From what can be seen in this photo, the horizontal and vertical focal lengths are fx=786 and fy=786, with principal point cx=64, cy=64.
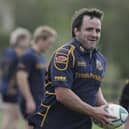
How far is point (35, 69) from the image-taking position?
40.7 ft

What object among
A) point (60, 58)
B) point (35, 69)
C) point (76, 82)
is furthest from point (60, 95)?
point (35, 69)

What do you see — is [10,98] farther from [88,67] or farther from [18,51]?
[88,67]

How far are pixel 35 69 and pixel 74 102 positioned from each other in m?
Result: 4.27

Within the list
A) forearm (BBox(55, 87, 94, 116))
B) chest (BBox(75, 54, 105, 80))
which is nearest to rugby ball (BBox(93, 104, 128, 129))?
forearm (BBox(55, 87, 94, 116))

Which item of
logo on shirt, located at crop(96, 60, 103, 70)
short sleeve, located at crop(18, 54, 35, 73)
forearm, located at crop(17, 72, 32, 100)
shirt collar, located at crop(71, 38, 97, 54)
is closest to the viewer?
shirt collar, located at crop(71, 38, 97, 54)

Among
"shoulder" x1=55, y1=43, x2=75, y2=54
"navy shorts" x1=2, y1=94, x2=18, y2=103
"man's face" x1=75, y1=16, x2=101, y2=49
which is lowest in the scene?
"navy shorts" x1=2, y1=94, x2=18, y2=103

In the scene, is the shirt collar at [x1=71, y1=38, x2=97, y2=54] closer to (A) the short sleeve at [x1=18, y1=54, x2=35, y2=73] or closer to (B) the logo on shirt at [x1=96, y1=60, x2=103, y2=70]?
(B) the logo on shirt at [x1=96, y1=60, x2=103, y2=70]

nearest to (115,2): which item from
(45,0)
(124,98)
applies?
(45,0)

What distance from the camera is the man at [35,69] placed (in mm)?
12227

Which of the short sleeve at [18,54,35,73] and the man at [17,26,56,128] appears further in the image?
the short sleeve at [18,54,35,73]

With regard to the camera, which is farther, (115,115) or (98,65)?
(98,65)

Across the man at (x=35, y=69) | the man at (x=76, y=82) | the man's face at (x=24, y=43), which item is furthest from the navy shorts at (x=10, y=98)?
the man at (x=76, y=82)

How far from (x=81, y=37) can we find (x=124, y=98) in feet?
5.38

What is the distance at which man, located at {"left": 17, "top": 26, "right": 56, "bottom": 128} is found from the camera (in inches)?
481
